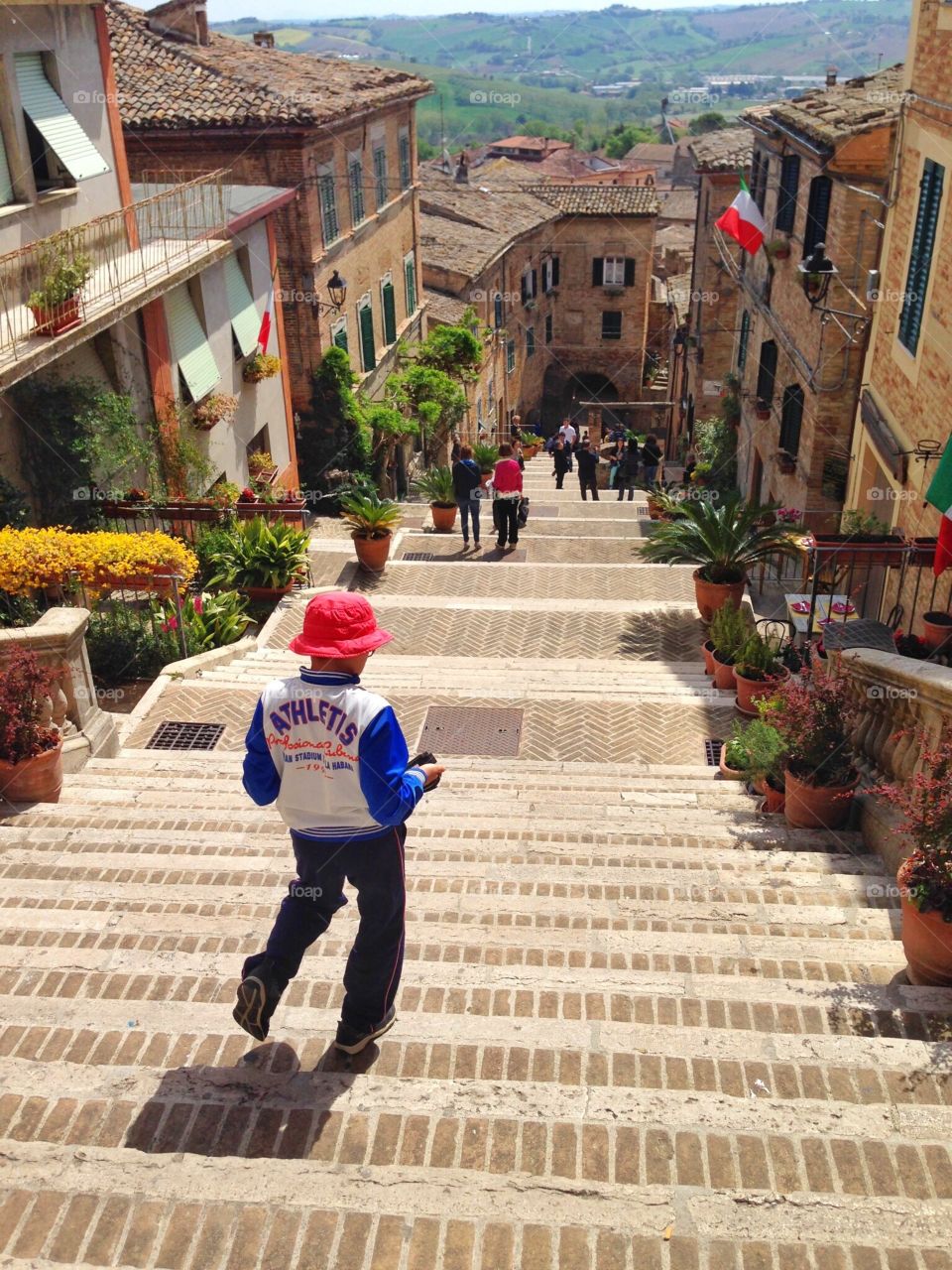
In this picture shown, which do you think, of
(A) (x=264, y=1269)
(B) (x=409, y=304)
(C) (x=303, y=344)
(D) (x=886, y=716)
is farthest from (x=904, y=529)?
(B) (x=409, y=304)

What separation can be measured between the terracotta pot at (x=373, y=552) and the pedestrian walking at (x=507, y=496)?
2.01m

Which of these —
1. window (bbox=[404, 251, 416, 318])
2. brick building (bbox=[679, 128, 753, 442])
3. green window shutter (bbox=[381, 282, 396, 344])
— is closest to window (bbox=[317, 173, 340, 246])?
green window shutter (bbox=[381, 282, 396, 344])

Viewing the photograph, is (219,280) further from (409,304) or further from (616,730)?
(409,304)

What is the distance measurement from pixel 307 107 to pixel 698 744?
16260 millimetres

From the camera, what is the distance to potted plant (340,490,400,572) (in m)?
15.7

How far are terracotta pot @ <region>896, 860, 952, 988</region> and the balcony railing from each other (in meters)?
9.32

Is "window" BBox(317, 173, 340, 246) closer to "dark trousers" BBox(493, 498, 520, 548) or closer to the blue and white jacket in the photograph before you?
"dark trousers" BBox(493, 498, 520, 548)

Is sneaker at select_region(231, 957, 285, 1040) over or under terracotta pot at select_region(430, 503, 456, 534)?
over

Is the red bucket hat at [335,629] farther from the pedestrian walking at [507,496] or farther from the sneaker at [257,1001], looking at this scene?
the pedestrian walking at [507,496]

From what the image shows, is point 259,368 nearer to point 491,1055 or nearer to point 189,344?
point 189,344

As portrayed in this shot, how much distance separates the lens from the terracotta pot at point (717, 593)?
42.9ft

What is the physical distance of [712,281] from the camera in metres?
33.4

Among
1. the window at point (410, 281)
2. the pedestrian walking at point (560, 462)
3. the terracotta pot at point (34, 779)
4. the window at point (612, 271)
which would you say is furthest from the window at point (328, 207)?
the window at point (612, 271)

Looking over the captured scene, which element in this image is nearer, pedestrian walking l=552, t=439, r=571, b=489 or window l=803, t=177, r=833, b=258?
window l=803, t=177, r=833, b=258
